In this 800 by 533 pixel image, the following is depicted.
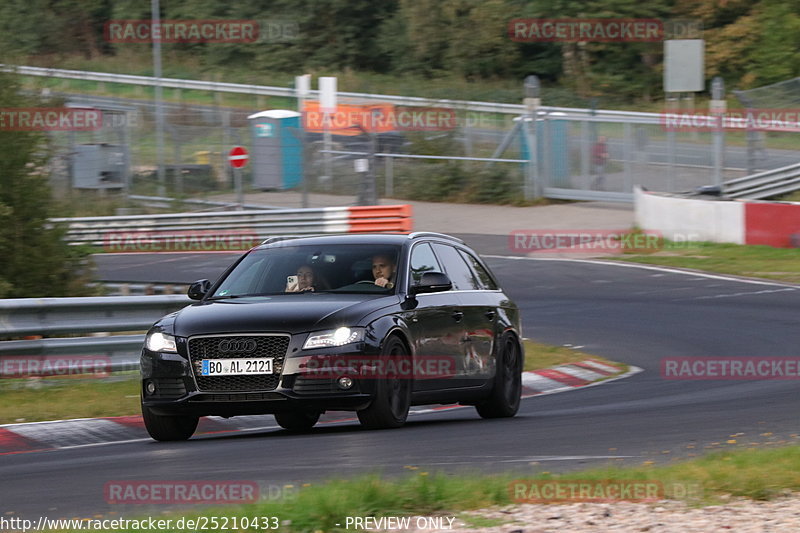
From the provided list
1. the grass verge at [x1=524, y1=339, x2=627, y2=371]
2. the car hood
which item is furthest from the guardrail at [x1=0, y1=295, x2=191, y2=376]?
the grass verge at [x1=524, y1=339, x2=627, y2=371]

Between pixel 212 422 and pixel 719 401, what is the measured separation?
4.26 meters

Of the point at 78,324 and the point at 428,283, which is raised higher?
the point at 428,283

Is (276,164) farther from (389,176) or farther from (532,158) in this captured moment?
(532,158)

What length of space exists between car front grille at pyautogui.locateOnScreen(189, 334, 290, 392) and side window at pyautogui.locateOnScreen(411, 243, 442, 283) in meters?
1.59

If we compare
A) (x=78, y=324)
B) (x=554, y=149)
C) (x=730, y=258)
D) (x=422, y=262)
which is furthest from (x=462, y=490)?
(x=554, y=149)

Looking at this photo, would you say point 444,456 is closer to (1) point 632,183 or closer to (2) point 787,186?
(2) point 787,186

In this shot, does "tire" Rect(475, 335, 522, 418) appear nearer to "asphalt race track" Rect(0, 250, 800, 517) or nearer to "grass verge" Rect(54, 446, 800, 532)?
"asphalt race track" Rect(0, 250, 800, 517)

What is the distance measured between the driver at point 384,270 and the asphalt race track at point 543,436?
1.09 metres

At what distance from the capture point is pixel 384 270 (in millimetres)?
10875

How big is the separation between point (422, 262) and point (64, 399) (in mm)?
3648

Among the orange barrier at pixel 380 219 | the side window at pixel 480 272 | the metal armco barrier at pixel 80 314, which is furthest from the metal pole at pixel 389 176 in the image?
the side window at pixel 480 272

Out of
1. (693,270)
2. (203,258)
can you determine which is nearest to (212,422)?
(693,270)

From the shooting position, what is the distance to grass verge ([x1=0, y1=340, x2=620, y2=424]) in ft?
39.4

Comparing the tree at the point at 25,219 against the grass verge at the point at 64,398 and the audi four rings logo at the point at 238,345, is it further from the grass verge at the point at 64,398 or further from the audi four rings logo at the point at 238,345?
the audi four rings logo at the point at 238,345
